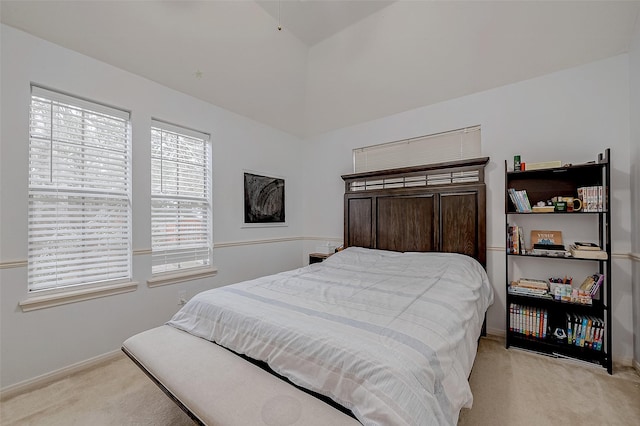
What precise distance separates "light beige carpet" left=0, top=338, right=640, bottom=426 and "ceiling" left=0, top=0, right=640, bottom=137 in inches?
108

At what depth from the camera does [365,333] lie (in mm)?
1256

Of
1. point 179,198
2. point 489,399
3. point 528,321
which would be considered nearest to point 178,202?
point 179,198

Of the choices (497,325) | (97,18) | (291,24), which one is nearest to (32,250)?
(97,18)

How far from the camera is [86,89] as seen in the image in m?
2.26

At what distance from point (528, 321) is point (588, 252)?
808 mm

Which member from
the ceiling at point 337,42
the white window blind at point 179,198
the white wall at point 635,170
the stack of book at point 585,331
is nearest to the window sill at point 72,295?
the white window blind at point 179,198

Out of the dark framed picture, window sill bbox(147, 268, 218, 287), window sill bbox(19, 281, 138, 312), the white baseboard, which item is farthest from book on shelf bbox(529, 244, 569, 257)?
the white baseboard

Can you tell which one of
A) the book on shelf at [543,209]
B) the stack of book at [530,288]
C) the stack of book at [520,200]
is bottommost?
the stack of book at [530,288]

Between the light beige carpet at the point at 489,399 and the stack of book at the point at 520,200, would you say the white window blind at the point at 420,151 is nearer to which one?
the stack of book at the point at 520,200

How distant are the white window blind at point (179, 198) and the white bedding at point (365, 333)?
3.99 ft

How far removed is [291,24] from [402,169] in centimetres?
A: 213

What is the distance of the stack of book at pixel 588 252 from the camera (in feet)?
6.95

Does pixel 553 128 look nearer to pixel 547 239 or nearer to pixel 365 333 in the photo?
pixel 547 239

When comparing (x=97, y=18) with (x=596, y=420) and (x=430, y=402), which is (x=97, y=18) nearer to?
(x=430, y=402)
